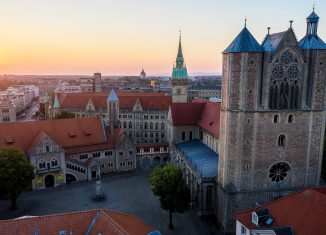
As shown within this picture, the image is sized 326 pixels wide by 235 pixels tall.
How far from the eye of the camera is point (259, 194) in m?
45.8

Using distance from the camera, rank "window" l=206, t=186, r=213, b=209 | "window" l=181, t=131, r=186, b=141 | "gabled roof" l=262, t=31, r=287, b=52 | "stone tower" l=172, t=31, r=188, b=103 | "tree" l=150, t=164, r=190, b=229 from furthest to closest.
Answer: "stone tower" l=172, t=31, r=188, b=103, "window" l=181, t=131, r=186, b=141, "window" l=206, t=186, r=213, b=209, "tree" l=150, t=164, r=190, b=229, "gabled roof" l=262, t=31, r=287, b=52

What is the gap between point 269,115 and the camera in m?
44.0

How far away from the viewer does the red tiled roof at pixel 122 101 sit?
337 feet

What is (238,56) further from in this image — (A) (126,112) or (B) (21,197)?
(A) (126,112)

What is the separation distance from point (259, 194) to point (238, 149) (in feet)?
25.1

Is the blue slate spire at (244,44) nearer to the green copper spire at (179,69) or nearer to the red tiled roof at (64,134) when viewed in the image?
the red tiled roof at (64,134)

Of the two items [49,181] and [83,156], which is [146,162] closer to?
[83,156]

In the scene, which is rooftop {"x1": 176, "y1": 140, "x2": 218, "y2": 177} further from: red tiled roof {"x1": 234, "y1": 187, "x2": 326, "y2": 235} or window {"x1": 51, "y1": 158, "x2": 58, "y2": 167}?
window {"x1": 51, "y1": 158, "x2": 58, "y2": 167}

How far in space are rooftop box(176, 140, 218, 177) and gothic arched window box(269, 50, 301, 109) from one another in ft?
47.7

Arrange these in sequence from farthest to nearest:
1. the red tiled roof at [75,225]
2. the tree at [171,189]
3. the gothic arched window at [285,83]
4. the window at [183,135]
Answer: the window at [183,135] < the tree at [171,189] < the gothic arched window at [285,83] < the red tiled roof at [75,225]

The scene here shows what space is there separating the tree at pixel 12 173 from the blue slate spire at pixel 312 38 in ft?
151

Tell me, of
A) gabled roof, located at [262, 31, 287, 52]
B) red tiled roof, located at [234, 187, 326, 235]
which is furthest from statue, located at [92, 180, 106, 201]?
gabled roof, located at [262, 31, 287, 52]

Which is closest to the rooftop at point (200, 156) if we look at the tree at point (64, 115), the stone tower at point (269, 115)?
the stone tower at point (269, 115)

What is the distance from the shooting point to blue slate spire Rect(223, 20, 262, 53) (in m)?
42.0
